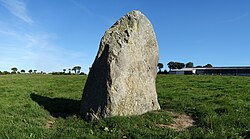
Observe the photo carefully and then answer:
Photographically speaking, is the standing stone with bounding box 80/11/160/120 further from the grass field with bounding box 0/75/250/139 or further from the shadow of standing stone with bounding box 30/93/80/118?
the shadow of standing stone with bounding box 30/93/80/118

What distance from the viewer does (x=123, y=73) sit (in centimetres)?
1227

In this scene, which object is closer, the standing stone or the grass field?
the grass field

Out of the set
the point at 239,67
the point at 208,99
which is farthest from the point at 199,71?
the point at 208,99

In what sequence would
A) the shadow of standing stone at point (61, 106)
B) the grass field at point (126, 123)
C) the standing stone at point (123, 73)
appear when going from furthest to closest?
1. the shadow of standing stone at point (61, 106)
2. the standing stone at point (123, 73)
3. the grass field at point (126, 123)

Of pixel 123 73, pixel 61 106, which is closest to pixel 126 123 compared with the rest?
pixel 123 73

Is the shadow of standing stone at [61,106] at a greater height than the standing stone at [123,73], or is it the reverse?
the standing stone at [123,73]

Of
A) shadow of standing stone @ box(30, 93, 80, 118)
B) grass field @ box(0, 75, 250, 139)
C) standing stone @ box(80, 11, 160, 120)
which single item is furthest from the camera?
shadow of standing stone @ box(30, 93, 80, 118)

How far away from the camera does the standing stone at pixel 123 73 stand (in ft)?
39.2

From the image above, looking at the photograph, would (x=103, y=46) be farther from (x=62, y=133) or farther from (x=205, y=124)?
(x=205, y=124)

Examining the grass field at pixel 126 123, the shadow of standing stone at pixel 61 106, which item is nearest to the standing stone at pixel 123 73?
the grass field at pixel 126 123

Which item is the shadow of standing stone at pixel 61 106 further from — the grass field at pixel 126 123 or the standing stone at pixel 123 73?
the standing stone at pixel 123 73

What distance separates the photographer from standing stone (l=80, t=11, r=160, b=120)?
39.2ft

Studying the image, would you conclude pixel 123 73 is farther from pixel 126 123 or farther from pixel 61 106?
pixel 61 106

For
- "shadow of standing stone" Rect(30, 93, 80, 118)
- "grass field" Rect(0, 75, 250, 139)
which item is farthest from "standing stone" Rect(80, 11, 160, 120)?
"shadow of standing stone" Rect(30, 93, 80, 118)
